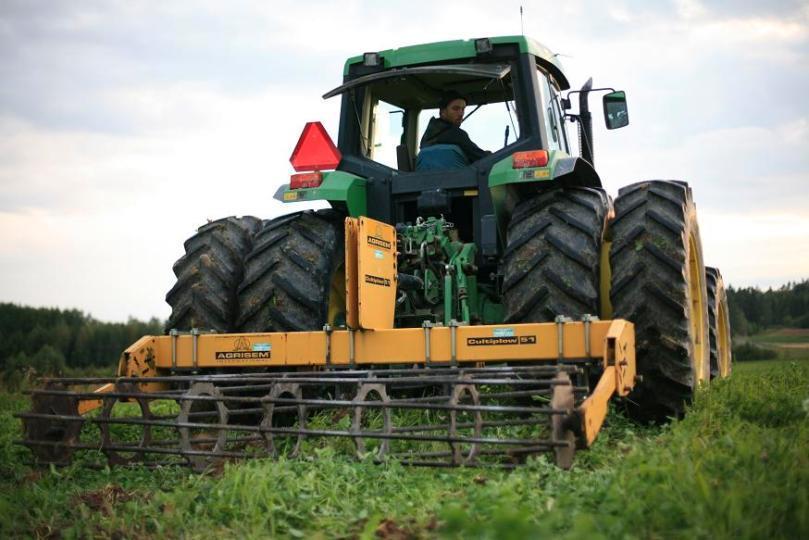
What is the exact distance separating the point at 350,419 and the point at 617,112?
3.31 m

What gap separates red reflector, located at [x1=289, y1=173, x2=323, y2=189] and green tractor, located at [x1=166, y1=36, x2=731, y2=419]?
11 mm

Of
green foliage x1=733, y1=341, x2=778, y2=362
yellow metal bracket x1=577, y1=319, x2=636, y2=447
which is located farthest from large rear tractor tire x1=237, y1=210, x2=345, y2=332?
green foliage x1=733, y1=341, x2=778, y2=362

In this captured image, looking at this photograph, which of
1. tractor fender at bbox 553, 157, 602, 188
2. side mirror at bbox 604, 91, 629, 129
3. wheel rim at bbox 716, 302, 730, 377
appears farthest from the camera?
wheel rim at bbox 716, 302, 730, 377

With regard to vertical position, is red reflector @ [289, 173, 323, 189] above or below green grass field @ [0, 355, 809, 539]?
above

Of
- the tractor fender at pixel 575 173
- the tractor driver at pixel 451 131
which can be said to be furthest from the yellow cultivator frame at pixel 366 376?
the tractor driver at pixel 451 131

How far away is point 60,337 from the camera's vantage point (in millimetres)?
19797

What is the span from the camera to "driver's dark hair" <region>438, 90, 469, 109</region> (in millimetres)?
7086

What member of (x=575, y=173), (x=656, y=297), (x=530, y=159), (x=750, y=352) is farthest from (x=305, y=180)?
(x=750, y=352)

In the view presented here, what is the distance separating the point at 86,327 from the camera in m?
20.4

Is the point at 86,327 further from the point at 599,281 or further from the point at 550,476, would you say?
the point at 550,476

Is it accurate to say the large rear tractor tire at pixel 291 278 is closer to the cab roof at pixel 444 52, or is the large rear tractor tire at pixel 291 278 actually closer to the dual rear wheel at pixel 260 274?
the dual rear wheel at pixel 260 274

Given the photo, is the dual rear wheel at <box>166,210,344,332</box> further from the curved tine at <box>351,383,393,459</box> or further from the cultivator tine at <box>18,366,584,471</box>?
the curved tine at <box>351,383,393,459</box>

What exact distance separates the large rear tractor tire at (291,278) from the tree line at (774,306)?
1096 cm

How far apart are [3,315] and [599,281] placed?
1655 cm
